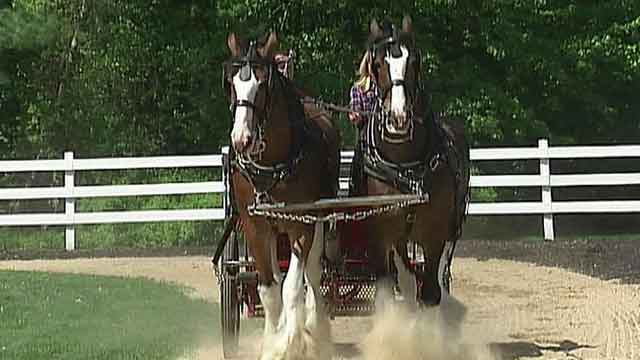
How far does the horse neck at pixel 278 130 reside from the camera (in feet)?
25.0

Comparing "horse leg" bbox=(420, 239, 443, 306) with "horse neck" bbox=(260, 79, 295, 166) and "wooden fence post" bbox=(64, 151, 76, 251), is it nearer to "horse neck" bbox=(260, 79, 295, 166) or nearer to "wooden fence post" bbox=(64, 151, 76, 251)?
"horse neck" bbox=(260, 79, 295, 166)

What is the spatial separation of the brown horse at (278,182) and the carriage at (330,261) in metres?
0.15

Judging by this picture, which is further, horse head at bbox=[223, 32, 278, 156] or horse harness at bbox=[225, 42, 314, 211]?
horse harness at bbox=[225, 42, 314, 211]

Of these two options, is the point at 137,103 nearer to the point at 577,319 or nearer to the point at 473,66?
the point at 473,66

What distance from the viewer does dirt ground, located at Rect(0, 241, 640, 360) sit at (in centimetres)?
927

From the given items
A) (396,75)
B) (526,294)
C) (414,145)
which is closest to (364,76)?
(414,145)

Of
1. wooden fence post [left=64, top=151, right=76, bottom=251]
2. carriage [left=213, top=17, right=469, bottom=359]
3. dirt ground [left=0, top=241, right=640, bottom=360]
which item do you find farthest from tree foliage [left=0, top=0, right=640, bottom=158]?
carriage [left=213, top=17, right=469, bottom=359]

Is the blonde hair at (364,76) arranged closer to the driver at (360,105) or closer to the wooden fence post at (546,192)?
the driver at (360,105)

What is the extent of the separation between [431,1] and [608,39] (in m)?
3.47

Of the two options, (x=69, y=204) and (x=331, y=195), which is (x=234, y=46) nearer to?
(x=331, y=195)

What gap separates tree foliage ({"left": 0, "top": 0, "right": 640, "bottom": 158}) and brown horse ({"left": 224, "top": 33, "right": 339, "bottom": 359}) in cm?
1140

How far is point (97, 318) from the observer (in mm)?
11039

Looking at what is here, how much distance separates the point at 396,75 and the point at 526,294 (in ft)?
18.5

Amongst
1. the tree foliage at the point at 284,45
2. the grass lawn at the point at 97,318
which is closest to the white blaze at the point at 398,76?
the grass lawn at the point at 97,318
